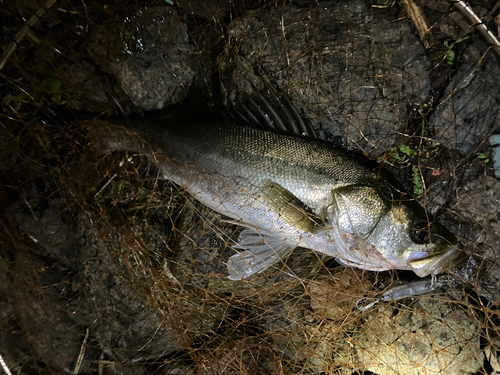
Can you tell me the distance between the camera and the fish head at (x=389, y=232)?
2199mm

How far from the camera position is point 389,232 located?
2.22 meters

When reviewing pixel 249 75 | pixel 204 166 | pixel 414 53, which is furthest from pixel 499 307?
pixel 249 75

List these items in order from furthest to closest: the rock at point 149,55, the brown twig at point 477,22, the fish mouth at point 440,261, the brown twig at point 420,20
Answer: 1. the rock at point 149,55
2. the brown twig at point 420,20
3. the brown twig at point 477,22
4. the fish mouth at point 440,261

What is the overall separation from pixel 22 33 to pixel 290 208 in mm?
2463

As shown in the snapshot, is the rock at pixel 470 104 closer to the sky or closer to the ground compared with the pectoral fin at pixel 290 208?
closer to the ground

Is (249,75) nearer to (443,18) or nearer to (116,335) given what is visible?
(443,18)

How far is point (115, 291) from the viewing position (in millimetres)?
2621

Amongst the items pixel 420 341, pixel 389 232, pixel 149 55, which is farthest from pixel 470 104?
pixel 149 55

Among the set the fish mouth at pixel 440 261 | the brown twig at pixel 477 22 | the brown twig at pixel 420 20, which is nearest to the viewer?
the fish mouth at pixel 440 261

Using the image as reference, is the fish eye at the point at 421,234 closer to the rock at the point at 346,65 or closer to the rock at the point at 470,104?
the rock at the point at 346,65

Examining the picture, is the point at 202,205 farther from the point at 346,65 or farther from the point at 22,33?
the point at 22,33

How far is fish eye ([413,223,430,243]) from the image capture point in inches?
86.8

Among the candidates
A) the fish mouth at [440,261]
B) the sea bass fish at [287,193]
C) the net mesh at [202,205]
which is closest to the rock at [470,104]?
the net mesh at [202,205]

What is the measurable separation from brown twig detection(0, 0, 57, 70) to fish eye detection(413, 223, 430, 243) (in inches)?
128
